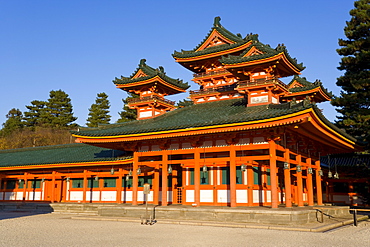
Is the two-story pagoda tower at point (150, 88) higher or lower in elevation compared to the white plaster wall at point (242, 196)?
higher

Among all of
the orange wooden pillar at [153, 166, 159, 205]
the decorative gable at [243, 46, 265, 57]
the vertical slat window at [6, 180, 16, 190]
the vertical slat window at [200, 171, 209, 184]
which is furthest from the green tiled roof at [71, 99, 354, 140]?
the vertical slat window at [6, 180, 16, 190]

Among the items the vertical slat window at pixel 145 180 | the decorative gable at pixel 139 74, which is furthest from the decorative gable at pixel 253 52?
the vertical slat window at pixel 145 180

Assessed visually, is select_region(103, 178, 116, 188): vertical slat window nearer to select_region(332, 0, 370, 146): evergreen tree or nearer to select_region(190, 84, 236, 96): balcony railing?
select_region(190, 84, 236, 96): balcony railing

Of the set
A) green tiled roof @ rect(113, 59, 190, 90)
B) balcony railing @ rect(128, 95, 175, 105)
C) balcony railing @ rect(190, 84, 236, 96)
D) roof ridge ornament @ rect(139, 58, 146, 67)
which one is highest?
roof ridge ornament @ rect(139, 58, 146, 67)

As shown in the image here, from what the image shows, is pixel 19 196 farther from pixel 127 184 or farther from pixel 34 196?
pixel 127 184

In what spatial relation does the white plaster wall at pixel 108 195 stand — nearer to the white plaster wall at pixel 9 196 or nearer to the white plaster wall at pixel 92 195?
the white plaster wall at pixel 92 195

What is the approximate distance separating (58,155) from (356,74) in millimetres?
29468

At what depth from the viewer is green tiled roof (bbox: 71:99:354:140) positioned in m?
18.5

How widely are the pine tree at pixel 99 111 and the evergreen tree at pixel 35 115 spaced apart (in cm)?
1224

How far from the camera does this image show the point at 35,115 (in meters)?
86.1

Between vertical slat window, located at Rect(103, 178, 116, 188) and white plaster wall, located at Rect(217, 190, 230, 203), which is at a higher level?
vertical slat window, located at Rect(103, 178, 116, 188)

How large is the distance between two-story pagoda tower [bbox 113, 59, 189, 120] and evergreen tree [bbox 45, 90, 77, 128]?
59461 millimetres

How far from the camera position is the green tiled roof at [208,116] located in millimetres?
18469

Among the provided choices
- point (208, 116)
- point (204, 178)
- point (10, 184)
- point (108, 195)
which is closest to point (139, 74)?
point (208, 116)
